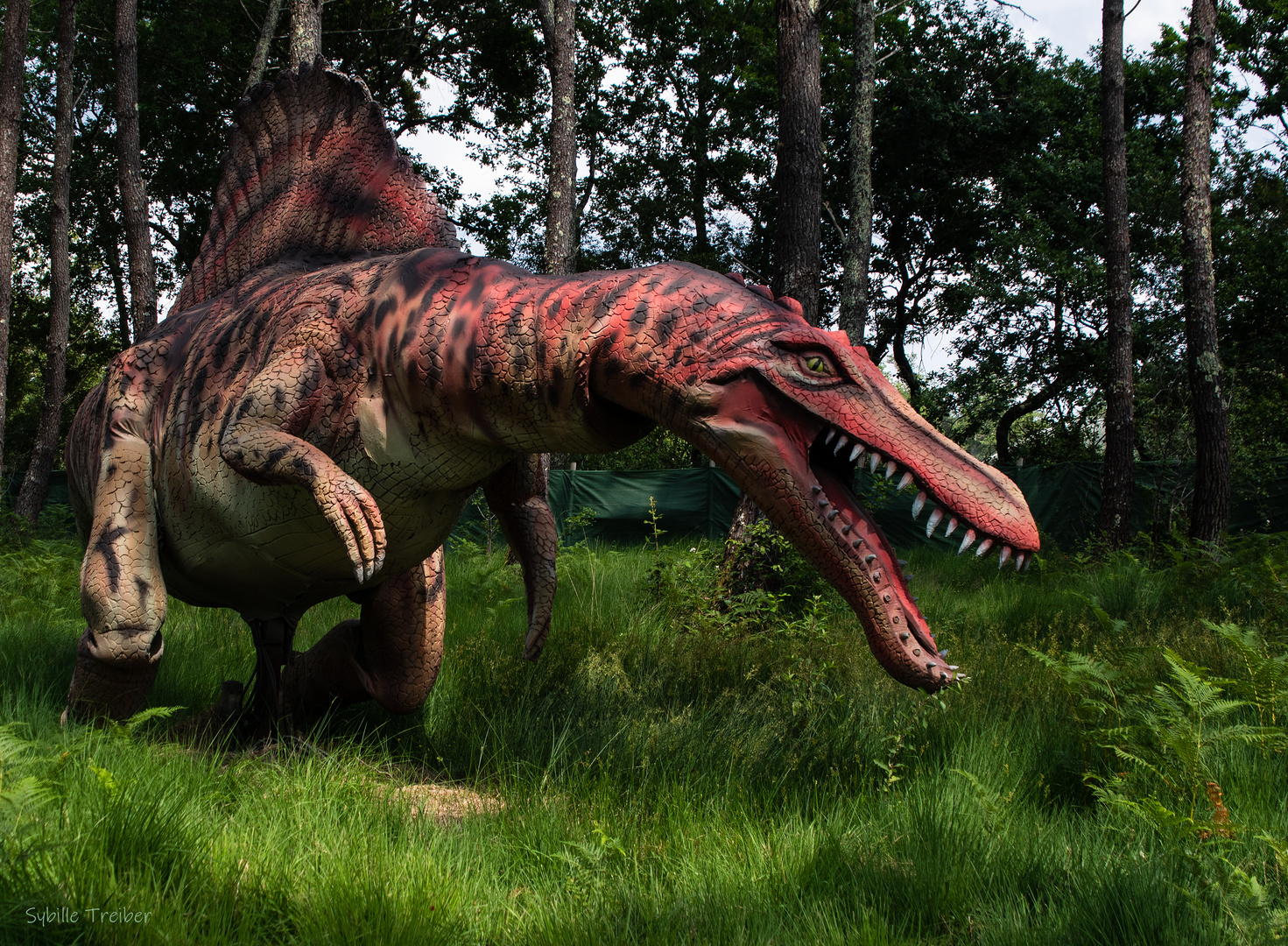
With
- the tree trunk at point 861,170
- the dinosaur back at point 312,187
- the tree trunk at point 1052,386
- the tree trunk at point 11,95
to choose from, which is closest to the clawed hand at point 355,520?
the dinosaur back at point 312,187

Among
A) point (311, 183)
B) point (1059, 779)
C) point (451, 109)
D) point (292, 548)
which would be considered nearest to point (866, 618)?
point (1059, 779)

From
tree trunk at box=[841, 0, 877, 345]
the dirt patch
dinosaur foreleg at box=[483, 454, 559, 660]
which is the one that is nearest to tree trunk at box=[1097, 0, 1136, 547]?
tree trunk at box=[841, 0, 877, 345]

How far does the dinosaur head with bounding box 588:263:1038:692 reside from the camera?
78.3 inches

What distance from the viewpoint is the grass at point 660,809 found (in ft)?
5.85

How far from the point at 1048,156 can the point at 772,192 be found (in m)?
6.77

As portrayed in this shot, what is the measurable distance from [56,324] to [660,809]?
1536 cm

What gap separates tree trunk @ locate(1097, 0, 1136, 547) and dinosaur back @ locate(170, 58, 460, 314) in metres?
9.50

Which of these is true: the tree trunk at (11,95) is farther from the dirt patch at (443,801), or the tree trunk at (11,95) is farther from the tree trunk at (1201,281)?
the tree trunk at (1201,281)

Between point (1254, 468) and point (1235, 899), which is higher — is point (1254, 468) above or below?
above

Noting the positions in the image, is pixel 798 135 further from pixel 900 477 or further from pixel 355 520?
pixel 355 520

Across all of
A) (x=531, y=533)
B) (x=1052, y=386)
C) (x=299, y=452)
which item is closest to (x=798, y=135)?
(x=531, y=533)

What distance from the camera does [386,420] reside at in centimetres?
246

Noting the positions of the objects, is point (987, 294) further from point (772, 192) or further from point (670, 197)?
point (670, 197)

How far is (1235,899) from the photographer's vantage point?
1.80 meters
